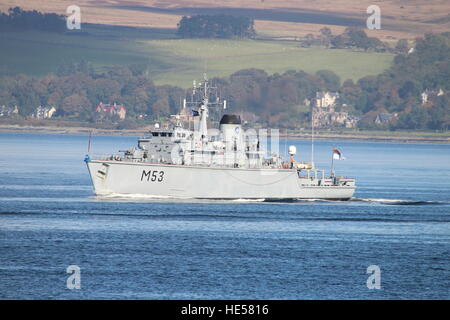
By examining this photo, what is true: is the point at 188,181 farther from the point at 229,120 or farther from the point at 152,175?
the point at 229,120

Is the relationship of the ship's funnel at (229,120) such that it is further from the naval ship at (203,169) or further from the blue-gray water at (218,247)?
the blue-gray water at (218,247)

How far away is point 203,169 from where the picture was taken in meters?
82.9

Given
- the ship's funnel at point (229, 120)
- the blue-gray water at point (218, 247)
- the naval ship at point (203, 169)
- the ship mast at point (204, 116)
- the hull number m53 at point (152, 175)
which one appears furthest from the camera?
the ship's funnel at point (229, 120)

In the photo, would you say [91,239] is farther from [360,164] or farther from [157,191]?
[360,164]

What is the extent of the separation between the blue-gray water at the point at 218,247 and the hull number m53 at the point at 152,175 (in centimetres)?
199

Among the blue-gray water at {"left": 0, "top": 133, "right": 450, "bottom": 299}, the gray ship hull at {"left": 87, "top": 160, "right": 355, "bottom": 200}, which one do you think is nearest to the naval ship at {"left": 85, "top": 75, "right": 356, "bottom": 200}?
the gray ship hull at {"left": 87, "top": 160, "right": 355, "bottom": 200}

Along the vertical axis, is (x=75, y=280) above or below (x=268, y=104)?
below

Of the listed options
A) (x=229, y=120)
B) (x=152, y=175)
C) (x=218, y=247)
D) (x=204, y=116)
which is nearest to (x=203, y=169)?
(x=152, y=175)

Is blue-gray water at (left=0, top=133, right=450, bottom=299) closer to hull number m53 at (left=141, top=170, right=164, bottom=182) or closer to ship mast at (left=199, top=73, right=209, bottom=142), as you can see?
hull number m53 at (left=141, top=170, right=164, bottom=182)

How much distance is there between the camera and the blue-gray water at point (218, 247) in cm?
4991

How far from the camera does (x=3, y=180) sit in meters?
103

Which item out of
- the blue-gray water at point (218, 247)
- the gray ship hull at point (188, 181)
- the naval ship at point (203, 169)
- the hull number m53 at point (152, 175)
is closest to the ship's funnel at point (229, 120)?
the naval ship at point (203, 169)
